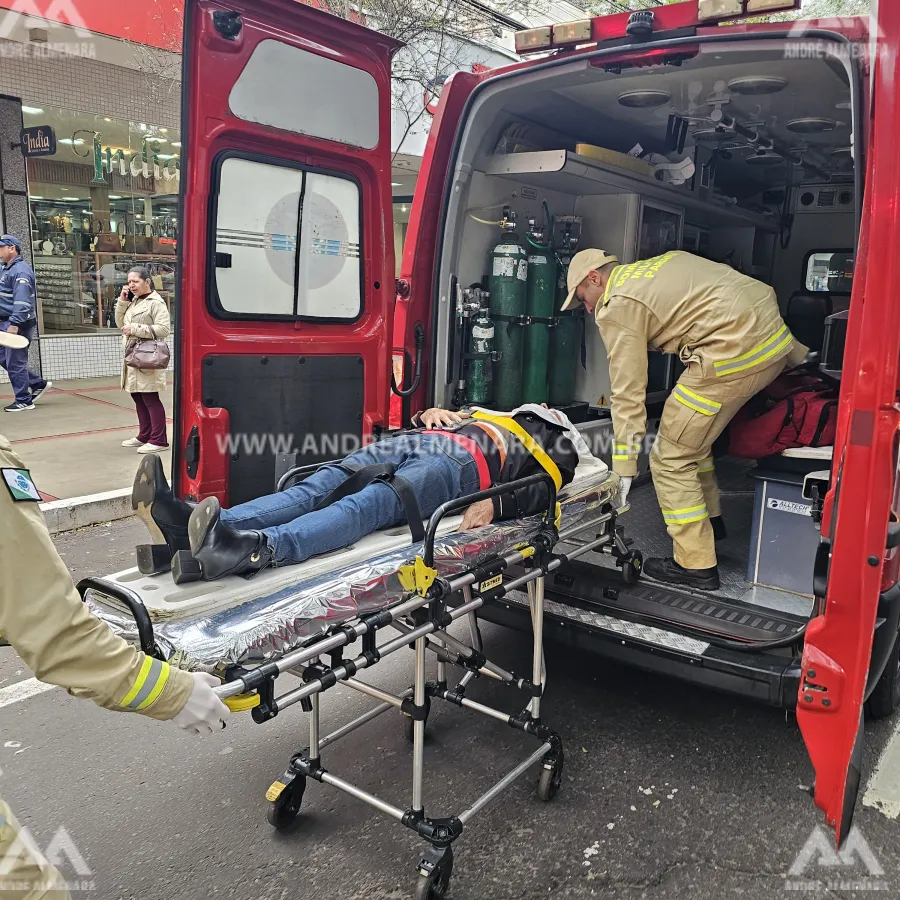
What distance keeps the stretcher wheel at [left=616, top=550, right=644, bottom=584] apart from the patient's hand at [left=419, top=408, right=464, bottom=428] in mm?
899

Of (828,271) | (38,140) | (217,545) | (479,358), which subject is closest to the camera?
(217,545)

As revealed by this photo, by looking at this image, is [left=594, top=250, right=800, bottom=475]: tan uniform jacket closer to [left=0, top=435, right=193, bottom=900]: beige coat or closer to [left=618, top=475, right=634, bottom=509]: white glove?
[left=618, top=475, right=634, bottom=509]: white glove

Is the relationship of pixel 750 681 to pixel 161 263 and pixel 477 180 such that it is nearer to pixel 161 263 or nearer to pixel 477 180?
pixel 477 180

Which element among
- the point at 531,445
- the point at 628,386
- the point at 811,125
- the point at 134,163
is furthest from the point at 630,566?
the point at 134,163

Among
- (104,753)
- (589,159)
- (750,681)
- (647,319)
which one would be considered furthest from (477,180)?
(104,753)

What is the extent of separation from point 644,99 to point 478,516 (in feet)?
8.97

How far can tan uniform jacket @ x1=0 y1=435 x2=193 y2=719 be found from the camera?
1.45 metres

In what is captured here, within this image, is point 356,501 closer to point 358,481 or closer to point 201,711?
point 358,481

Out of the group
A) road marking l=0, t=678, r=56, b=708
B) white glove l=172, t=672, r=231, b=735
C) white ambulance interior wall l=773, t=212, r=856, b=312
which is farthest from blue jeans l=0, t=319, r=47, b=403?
white glove l=172, t=672, r=231, b=735

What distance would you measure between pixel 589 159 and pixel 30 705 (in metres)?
3.76

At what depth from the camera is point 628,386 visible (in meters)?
3.68

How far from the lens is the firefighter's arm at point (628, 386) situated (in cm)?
365

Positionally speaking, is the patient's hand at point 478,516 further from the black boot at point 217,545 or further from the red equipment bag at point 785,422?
the red equipment bag at point 785,422

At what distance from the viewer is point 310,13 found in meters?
3.11
